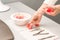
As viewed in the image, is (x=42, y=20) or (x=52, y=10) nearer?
(x=52, y=10)

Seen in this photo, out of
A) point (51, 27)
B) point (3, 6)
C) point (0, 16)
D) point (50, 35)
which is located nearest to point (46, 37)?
point (50, 35)

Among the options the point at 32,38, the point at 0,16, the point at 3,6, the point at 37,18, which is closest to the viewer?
the point at 32,38

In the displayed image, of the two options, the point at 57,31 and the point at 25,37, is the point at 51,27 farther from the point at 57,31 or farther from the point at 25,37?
the point at 25,37

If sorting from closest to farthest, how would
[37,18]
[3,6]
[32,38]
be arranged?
[32,38], [37,18], [3,6]

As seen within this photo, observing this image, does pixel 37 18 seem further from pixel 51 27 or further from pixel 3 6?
pixel 3 6

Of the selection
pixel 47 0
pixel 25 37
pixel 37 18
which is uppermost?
pixel 47 0

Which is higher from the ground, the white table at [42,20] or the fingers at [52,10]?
the fingers at [52,10]

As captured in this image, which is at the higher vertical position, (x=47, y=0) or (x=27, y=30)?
(x=47, y=0)

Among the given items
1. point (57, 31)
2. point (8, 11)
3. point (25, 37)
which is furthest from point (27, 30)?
point (8, 11)

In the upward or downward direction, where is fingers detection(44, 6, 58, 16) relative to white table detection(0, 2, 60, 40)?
upward

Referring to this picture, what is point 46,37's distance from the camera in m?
0.87

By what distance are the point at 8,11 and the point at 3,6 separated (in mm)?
84

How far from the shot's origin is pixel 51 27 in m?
0.99

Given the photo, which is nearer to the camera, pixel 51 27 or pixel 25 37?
pixel 25 37
